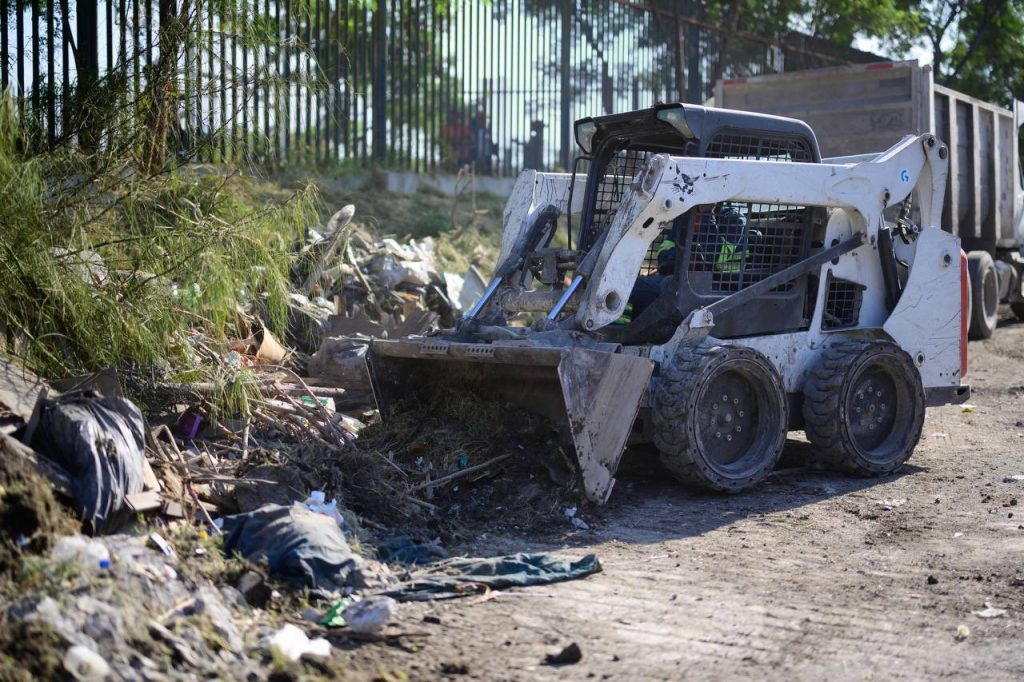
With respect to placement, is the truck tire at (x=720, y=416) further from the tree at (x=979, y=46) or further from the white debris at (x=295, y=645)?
the tree at (x=979, y=46)

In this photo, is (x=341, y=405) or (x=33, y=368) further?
(x=341, y=405)

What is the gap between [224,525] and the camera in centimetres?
459

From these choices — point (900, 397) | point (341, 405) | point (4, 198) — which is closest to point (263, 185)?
point (341, 405)

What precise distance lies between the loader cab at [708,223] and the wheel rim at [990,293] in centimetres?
765

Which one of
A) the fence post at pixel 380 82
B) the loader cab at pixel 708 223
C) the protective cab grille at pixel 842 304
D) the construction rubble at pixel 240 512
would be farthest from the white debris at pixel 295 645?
the fence post at pixel 380 82

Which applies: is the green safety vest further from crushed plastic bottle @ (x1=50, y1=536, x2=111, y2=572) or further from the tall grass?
crushed plastic bottle @ (x1=50, y1=536, x2=111, y2=572)

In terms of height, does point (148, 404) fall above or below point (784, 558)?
above

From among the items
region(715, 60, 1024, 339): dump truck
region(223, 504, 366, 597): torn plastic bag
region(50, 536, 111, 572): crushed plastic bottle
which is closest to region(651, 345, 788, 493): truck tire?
region(223, 504, 366, 597): torn plastic bag

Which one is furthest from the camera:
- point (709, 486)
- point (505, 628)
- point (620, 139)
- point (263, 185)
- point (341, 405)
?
point (263, 185)

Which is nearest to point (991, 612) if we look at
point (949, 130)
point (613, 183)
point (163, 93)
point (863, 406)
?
point (863, 406)

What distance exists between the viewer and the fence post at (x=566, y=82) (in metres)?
14.2

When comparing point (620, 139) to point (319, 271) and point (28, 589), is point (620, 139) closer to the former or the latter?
point (319, 271)

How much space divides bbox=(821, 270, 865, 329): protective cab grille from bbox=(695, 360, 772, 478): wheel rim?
0.94 m

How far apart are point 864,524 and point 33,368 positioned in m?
4.25
